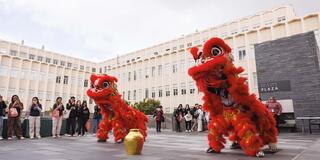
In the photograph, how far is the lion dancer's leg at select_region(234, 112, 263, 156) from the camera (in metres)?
4.65

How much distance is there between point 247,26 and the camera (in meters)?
36.1

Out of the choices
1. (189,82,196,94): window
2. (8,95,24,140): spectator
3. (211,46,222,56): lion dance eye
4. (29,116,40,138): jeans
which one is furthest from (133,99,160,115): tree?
(211,46,222,56): lion dance eye

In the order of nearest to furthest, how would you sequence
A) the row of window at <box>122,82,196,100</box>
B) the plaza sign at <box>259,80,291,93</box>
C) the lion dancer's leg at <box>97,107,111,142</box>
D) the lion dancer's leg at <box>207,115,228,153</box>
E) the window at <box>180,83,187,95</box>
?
1. the lion dancer's leg at <box>207,115,228,153</box>
2. the lion dancer's leg at <box>97,107,111,142</box>
3. the plaza sign at <box>259,80,291,93</box>
4. the row of window at <box>122,82,196,100</box>
5. the window at <box>180,83,187,95</box>

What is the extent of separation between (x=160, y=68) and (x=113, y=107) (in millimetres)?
28127

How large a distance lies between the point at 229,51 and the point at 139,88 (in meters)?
32.9

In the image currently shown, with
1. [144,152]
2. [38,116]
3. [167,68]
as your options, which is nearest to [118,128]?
[144,152]

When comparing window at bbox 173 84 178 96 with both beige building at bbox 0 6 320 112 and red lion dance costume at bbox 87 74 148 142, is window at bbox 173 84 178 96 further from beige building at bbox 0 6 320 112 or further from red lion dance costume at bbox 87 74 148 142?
red lion dance costume at bbox 87 74 148 142

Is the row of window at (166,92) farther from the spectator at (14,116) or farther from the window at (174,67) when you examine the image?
the spectator at (14,116)

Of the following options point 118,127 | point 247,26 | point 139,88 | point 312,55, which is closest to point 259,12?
point 247,26

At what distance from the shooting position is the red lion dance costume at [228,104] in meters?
4.74

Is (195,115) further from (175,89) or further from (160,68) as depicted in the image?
(160,68)

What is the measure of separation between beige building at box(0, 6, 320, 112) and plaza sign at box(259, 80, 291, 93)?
14.6 metres

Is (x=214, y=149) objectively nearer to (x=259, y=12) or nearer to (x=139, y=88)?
(x=139, y=88)

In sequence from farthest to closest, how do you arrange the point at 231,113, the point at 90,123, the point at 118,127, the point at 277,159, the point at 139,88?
the point at 139,88
the point at 90,123
the point at 118,127
the point at 231,113
the point at 277,159
